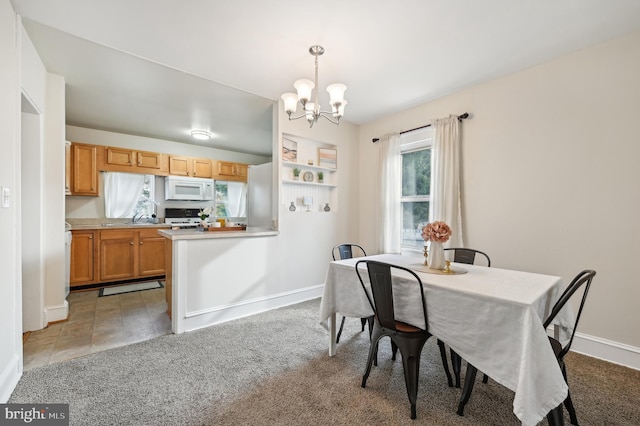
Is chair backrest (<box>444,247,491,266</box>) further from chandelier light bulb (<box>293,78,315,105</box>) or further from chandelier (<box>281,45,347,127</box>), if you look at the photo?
chandelier light bulb (<box>293,78,315,105</box>)

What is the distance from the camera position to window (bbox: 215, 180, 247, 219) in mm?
5852

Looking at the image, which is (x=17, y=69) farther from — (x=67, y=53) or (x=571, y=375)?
(x=571, y=375)

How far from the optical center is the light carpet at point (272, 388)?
1.54 metres

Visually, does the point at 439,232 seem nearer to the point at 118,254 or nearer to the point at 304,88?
the point at 304,88

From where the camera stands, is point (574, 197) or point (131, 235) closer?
point (574, 197)

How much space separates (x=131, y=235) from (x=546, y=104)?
5728mm

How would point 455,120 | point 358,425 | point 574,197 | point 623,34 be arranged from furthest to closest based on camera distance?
point 455,120 → point 574,197 → point 623,34 → point 358,425

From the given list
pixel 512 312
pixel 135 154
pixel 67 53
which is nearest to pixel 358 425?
pixel 512 312

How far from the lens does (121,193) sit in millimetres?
4703

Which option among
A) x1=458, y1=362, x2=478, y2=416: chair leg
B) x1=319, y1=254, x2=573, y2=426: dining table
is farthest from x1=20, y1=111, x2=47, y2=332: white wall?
x1=458, y1=362, x2=478, y2=416: chair leg

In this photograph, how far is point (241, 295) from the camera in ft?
10.2

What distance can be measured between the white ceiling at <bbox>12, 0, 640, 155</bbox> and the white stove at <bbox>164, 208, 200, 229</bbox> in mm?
2272

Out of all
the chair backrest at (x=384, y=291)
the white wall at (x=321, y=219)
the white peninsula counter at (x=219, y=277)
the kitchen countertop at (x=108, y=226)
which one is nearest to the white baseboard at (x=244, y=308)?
the white peninsula counter at (x=219, y=277)

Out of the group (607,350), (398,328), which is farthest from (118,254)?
(607,350)
